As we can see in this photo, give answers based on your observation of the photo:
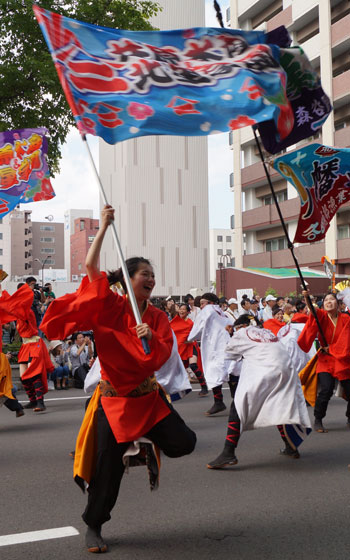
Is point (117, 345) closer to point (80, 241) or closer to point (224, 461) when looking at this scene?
point (224, 461)

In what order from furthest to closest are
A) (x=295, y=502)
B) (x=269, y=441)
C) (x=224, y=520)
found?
1. (x=269, y=441)
2. (x=295, y=502)
3. (x=224, y=520)

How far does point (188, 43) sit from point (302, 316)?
4.21 m

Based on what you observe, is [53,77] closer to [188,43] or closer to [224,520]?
[188,43]

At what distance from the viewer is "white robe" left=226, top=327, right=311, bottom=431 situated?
564 cm

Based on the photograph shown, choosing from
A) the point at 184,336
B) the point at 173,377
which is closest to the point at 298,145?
the point at 184,336

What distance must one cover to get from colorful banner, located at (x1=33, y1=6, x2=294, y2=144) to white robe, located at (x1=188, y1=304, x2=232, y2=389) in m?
5.32

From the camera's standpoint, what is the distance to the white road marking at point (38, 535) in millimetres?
3803

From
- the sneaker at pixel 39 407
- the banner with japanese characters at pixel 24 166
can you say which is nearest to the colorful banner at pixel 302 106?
the banner with japanese characters at pixel 24 166

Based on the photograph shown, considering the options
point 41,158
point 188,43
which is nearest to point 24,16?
point 41,158

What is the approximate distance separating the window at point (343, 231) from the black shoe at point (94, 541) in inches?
1185

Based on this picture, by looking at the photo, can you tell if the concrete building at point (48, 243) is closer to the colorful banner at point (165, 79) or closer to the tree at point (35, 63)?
the tree at point (35, 63)

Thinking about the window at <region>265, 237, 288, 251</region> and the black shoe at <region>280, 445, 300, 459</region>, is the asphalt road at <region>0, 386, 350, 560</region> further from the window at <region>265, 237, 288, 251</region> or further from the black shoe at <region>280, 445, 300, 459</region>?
the window at <region>265, 237, 288, 251</region>

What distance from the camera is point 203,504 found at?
14.8 ft

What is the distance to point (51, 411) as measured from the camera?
927cm
